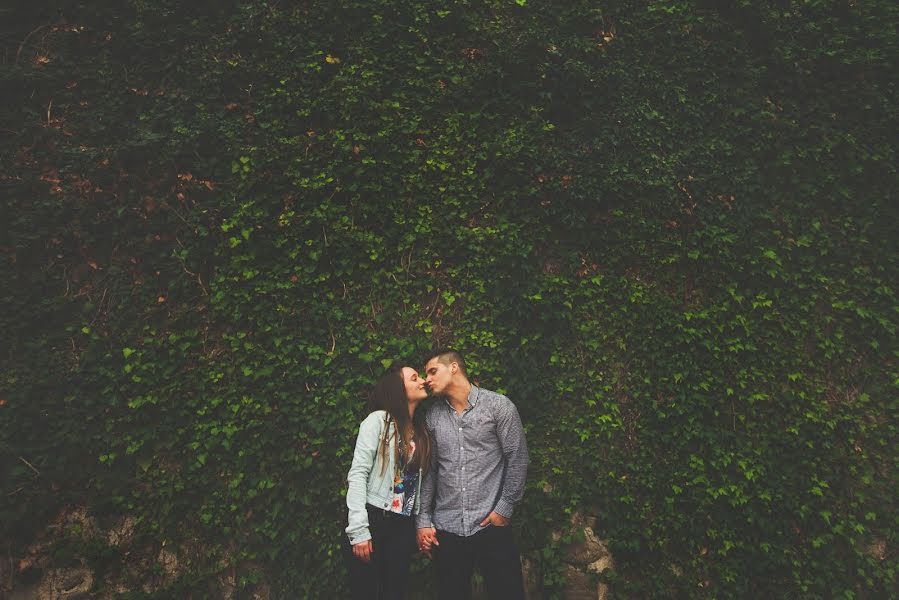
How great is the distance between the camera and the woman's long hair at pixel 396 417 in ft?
10.7

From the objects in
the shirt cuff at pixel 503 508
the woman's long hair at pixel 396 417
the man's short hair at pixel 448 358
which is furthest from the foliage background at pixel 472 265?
the shirt cuff at pixel 503 508

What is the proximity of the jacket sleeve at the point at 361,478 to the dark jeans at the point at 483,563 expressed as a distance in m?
0.71

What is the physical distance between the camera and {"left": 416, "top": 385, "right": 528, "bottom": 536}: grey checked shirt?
3.37 m

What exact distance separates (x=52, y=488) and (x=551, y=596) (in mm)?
4208

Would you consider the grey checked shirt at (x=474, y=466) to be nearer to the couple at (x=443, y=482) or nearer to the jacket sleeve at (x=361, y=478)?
the couple at (x=443, y=482)

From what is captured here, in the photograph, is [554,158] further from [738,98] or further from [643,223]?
[738,98]

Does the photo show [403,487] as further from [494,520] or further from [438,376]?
[438,376]

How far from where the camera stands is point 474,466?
11.2 ft

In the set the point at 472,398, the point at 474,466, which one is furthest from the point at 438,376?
the point at 474,466

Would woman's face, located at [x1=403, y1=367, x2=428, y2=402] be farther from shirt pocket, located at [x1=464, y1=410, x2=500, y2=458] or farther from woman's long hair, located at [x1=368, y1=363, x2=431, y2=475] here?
shirt pocket, located at [x1=464, y1=410, x2=500, y2=458]

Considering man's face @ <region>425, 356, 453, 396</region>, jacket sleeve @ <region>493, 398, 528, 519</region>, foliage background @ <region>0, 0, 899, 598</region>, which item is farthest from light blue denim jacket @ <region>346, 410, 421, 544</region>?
foliage background @ <region>0, 0, 899, 598</region>

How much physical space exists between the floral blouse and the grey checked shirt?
0.11 metres

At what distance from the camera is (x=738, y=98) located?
462 cm

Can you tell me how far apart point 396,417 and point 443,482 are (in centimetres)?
63
